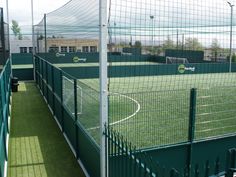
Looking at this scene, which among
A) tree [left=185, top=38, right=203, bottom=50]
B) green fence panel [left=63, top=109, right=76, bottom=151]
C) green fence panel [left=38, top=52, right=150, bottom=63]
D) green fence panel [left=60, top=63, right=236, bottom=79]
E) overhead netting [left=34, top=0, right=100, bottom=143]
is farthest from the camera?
green fence panel [left=38, top=52, right=150, bottom=63]

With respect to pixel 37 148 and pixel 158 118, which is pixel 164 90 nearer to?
pixel 158 118

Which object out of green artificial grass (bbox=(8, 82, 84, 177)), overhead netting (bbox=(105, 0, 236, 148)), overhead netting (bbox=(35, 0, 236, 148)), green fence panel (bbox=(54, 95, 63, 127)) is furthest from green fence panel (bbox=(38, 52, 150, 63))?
green fence panel (bbox=(54, 95, 63, 127))

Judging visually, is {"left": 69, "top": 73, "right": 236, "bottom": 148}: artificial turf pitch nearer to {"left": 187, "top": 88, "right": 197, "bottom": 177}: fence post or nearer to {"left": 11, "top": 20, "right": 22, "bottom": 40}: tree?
{"left": 187, "top": 88, "right": 197, "bottom": 177}: fence post

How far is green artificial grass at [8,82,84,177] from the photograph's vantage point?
21.0 ft

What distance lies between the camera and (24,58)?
25781 millimetres

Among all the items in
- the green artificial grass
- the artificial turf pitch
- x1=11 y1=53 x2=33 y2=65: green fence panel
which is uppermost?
x1=11 y1=53 x2=33 y2=65: green fence panel

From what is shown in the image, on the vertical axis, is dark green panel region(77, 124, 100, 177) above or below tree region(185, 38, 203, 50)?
below

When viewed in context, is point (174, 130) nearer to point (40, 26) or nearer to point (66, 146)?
point (66, 146)

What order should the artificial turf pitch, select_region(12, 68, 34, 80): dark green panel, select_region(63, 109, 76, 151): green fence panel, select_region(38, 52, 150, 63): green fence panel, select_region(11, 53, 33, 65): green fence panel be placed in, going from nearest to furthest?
1. the artificial turf pitch
2. select_region(63, 109, 76, 151): green fence panel
3. select_region(12, 68, 34, 80): dark green panel
4. select_region(38, 52, 150, 63): green fence panel
5. select_region(11, 53, 33, 65): green fence panel

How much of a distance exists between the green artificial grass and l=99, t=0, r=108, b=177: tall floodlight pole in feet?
4.90

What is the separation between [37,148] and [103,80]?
146 inches

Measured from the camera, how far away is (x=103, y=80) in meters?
4.82

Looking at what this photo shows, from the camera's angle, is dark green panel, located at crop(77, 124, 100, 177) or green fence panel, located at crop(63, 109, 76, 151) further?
green fence panel, located at crop(63, 109, 76, 151)

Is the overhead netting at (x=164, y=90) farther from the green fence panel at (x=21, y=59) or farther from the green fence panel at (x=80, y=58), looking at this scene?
Answer: the green fence panel at (x=21, y=59)
